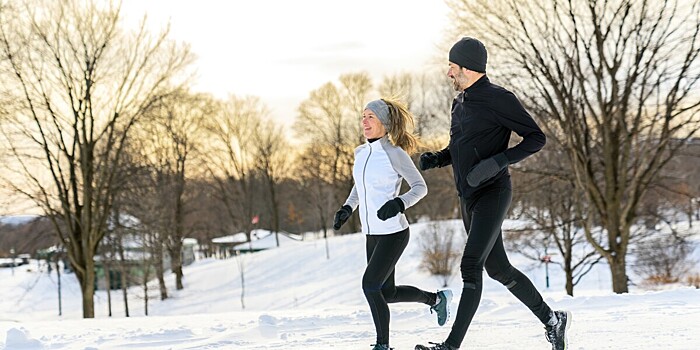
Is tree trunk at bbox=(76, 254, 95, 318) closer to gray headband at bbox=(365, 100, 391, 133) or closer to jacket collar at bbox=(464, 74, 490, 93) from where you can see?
gray headband at bbox=(365, 100, 391, 133)

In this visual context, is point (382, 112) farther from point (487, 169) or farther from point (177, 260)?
point (177, 260)

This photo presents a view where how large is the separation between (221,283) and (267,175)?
18093 mm

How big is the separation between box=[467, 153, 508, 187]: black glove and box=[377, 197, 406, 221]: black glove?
0.51 meters

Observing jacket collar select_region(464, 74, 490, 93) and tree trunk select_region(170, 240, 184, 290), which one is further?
tree trunk select_region(170, 240, 184, 290)

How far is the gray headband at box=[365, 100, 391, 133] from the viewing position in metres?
4.29

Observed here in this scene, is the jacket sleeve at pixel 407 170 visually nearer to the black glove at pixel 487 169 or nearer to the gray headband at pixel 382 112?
the gray headband at pixel 382 112

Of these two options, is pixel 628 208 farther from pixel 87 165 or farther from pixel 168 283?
pixel 168 283

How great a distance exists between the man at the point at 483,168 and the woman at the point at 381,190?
39cm

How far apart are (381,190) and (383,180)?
0.06 metres

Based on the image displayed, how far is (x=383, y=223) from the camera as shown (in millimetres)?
4191

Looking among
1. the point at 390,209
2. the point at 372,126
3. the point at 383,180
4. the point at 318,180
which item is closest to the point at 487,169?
the point at 390,209

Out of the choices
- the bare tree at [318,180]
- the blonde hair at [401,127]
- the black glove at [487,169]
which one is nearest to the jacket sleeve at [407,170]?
the blonde hair at [401,127]

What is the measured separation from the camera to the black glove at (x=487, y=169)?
11.8 feet

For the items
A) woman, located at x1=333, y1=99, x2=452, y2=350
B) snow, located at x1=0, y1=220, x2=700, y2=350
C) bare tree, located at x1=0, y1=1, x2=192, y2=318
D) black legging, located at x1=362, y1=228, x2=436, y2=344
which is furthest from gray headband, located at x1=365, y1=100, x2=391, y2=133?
bare tree, located at x1=0, y1=1, x2=192, y2=318
